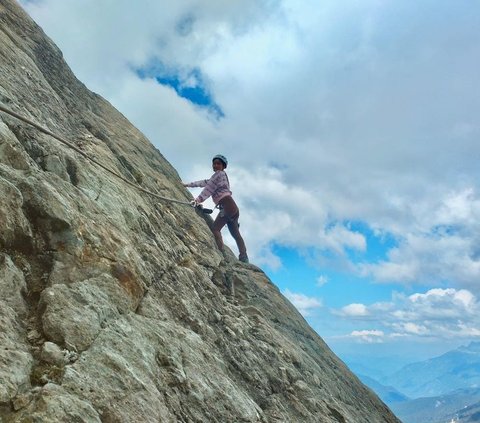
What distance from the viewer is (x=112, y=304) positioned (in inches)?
387

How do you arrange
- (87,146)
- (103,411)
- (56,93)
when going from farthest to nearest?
(56,93) < (87,146) < (103,411)

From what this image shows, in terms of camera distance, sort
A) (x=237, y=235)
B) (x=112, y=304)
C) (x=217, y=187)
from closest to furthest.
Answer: (x=112, y=304), (x=217, y=187), (x=237, y=235)

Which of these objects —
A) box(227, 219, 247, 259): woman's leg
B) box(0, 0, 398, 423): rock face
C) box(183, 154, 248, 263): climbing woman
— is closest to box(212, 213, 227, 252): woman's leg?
box(183, 154, 248, 263): climbing woman

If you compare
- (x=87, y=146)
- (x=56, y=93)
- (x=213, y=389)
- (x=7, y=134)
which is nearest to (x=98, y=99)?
(x=56, y=93)

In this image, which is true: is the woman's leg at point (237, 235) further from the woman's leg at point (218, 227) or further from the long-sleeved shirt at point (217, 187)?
the long-sleeved shirt at point (217, 187)

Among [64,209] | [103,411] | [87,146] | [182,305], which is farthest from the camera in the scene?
[87,146]

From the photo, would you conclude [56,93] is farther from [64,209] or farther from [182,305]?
[182,305]

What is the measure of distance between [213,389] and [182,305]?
261cm

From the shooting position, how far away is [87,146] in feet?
51.6

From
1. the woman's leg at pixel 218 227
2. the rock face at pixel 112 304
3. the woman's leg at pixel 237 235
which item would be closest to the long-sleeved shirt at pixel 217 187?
the woman's leg at pixel 218 227

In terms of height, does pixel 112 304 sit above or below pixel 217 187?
below

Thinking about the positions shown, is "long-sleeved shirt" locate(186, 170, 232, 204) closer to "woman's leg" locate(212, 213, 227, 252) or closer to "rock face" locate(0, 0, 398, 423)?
"woman's leg" locate(212, 213, 227, 252)

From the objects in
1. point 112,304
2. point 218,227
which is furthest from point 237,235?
point 112,304

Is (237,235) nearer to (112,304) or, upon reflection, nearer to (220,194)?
(220,194)
